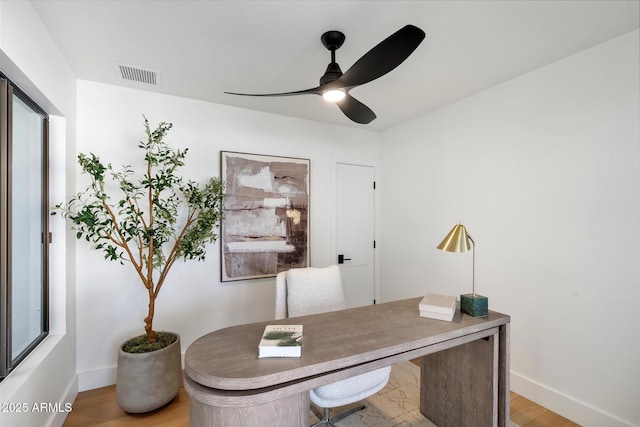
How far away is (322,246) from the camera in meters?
3.48

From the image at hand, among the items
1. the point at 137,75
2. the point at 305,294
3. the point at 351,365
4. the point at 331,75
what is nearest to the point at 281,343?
the point at 351,365

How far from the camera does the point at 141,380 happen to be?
6.69ft

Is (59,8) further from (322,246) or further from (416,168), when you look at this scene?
(416,168)

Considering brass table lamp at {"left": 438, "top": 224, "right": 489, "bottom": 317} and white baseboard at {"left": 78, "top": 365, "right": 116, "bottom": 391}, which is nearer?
brass table lamp at {"left": 438, "top": 224, "right": 489, "bottom": 317}

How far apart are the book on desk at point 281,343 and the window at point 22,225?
1296 millimetres

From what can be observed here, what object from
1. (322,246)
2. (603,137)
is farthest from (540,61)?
(322,246)

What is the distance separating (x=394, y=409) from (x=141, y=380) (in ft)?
5.86

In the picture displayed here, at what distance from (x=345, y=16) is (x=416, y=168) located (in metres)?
2.01

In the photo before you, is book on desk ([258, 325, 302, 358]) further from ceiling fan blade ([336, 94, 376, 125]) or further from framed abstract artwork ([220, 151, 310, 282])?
framed abstract artwork ([220, 151, 310, 282])

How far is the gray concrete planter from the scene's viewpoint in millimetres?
2029

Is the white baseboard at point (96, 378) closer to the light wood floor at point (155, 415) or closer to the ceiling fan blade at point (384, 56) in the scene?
the light wood floor at point (155, 415)

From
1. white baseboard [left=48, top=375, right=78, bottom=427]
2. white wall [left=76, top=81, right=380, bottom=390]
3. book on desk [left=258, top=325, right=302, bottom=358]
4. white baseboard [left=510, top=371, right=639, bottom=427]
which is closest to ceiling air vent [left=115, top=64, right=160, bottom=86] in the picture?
white wall [left=76, top=81, right=380, bottom=390]

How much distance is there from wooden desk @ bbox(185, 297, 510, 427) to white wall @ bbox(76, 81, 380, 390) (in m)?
1.53

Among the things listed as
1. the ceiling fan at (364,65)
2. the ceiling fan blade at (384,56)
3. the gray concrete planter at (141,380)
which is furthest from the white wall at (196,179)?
the ceiling fan blade at (384,56)
